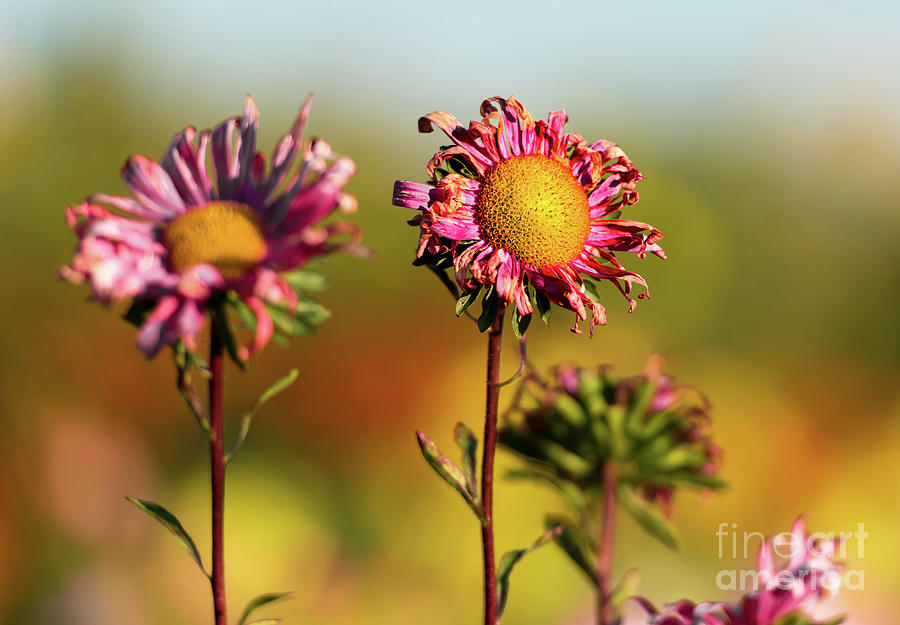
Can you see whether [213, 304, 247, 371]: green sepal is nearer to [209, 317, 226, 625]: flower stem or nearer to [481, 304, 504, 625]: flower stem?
[209, 317, 226, 625]: flower stem

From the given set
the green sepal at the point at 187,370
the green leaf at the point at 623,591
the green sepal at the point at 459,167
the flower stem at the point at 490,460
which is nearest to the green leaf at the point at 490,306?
the flower stem at the point at 490,460

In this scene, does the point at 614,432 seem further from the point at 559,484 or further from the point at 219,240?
the point at 219,240

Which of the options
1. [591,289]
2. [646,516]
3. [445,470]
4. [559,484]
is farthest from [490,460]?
[646,516]

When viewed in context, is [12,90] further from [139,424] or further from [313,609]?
[313,609]

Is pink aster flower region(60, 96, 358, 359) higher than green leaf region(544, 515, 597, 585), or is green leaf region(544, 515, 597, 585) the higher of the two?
pink aster flower region(60, 96, 358, 359)

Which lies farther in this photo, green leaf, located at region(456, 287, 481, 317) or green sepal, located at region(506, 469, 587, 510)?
green sepal, located at region(506, 469, 587, 510)

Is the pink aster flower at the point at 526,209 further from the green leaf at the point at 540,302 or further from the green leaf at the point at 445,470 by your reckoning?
the green leaf at the point at 445,470

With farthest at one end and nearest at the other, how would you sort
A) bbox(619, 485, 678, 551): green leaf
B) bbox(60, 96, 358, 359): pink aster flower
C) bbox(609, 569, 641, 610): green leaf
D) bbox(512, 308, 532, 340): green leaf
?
bbox(619, 485, 678, 551): green leaf, bbox(609, 569, 641, 610): green leaf, bbox(512, 308, 532, 340): green leaf, bbox(60, 96, 358, 359): pink aster flower

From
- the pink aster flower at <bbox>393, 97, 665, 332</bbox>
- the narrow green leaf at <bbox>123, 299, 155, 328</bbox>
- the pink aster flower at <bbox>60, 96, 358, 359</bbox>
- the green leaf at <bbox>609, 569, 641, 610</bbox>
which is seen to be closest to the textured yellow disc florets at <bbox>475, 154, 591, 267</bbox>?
the pink aster flower at <bbox>393, 97, 665, 332</bbox>
